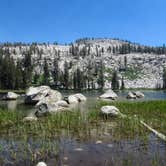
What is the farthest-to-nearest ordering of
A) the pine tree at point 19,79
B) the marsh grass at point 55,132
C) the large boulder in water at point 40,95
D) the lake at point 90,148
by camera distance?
the pine tree at point 19,79, the large boulder in water at point 40,95, the marsh grass at point 55,132, the lake at point 90,148

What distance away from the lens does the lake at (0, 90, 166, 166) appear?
13086 millimetres

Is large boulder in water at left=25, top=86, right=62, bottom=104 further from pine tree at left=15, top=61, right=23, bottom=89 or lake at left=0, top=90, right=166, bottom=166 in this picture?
pine tree at left=15, top=61, right=23, bottom=89

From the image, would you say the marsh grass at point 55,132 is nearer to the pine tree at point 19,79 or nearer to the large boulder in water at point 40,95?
the large boulder in water at point 40,95

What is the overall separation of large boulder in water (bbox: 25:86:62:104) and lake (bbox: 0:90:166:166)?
3840cm

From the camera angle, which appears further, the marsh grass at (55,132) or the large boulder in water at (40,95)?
the large boulder in water at (40,95)

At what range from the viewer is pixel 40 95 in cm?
6038

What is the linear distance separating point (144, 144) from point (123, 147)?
4.51 feet

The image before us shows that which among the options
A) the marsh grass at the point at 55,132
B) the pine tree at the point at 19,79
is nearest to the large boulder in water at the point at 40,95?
the marsh grass at the point at 55,132

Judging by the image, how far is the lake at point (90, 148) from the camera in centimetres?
1309

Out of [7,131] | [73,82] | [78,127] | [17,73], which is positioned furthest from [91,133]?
[73,82]

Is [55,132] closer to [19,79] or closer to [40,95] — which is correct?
[40,95]

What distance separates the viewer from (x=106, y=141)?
17.5 meters

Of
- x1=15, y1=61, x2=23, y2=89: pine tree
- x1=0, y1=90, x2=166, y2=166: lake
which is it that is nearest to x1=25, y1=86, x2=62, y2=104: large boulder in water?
x1=0, y1=90, x2=166, y2=166: lake

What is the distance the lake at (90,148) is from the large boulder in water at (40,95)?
38.4m
